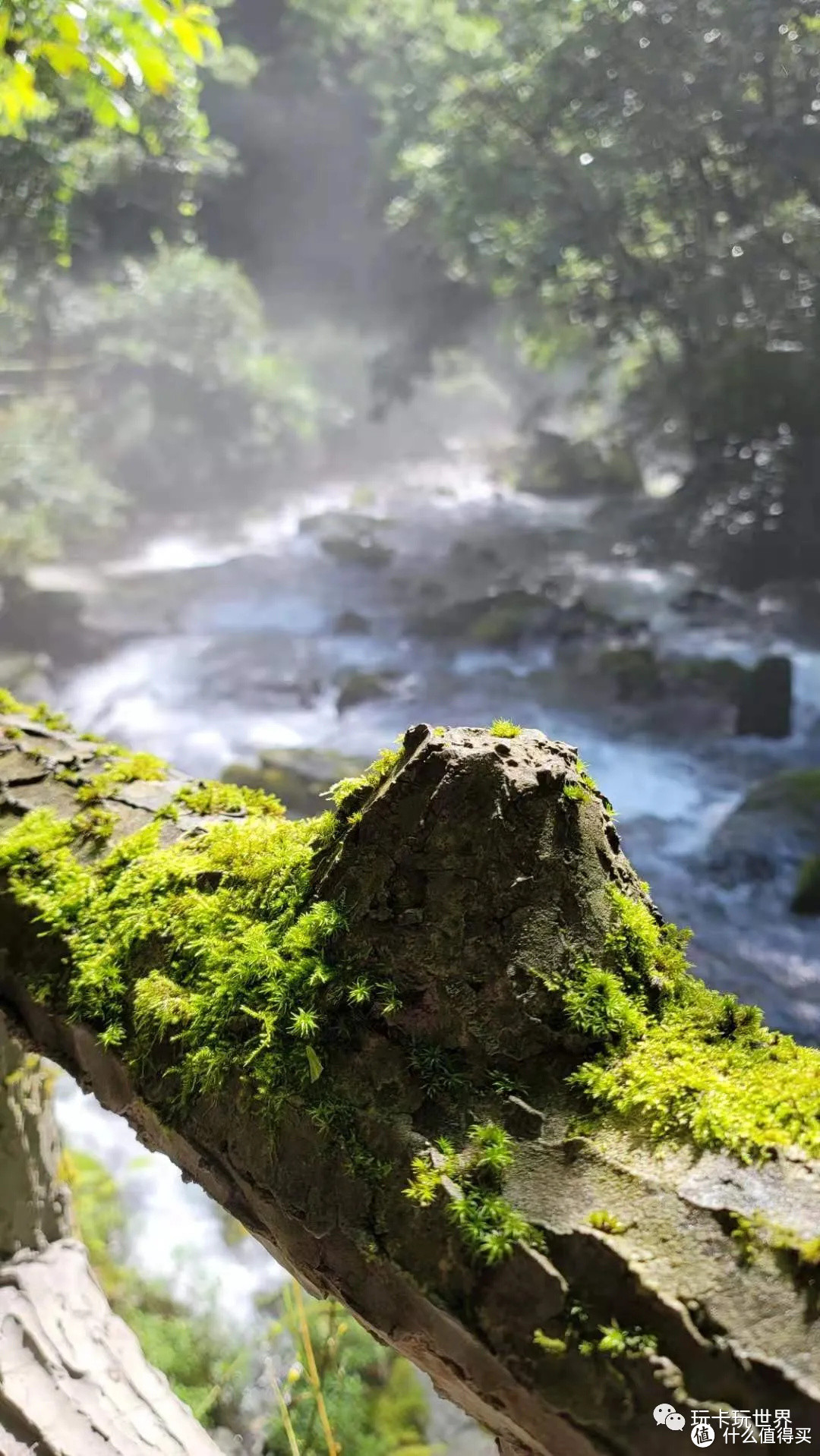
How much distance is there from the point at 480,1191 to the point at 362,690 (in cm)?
1020

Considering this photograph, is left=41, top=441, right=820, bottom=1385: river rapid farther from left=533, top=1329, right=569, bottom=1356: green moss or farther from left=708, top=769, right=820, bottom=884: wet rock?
left=533, top=1329, right=569, bottom=1356: green moss

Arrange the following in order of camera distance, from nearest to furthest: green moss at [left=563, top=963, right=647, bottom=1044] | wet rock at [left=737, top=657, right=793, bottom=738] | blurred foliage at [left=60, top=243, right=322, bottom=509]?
1. green moss at [left=563, top=963, right=647, bottom=1044]
2. wet rock at [left=737, top=657, right=793, bottom=738]
3. blurred foliage at [left=60, top=243, right=322, bottom=509]

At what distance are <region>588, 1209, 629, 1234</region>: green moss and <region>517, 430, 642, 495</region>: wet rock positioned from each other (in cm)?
1978

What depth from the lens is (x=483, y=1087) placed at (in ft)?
4.67

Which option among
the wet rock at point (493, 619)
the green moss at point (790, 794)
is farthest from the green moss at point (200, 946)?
the wet rock at point (493, 619)

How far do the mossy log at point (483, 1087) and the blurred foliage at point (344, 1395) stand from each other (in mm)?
2607

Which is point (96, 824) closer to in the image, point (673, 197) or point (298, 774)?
point (298, 774)

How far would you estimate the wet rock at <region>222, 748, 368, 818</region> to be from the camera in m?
7.99

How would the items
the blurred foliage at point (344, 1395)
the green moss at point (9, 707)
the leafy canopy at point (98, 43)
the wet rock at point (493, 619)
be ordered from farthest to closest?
the wet rock at point (493, 619) → the blurred foliage at point (344, 1395) → the green moss at point (9, 707) → the leafy canopy at point (98, 43)

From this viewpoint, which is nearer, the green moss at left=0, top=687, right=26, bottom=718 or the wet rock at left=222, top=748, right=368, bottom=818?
the green moss at left=0, top=687, right=26, bottom=718

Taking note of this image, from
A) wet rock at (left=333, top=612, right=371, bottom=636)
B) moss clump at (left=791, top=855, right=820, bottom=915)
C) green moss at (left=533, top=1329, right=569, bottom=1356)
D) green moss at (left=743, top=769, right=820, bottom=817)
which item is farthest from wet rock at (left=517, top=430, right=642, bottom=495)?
green moss at (left=533, top=1329, right=569, bottom=1356)

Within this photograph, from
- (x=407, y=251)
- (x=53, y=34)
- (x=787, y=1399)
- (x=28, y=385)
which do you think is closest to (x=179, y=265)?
(x=28, y=385)

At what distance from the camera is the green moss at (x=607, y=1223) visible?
1.19m

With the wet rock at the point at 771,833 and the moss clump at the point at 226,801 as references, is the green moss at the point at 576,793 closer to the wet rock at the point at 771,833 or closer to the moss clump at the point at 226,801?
the moss clump at the point at 226,801
